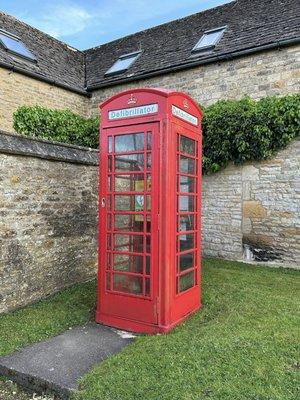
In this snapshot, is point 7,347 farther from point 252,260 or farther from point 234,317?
point 252,260

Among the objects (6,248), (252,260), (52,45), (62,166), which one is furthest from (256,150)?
(52,45)

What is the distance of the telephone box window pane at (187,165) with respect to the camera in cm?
428

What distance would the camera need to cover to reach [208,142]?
8.68 m

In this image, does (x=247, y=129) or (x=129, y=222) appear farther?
(x=247, y=129)

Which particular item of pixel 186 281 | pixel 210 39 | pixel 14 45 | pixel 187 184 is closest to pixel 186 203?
pixel 187 184

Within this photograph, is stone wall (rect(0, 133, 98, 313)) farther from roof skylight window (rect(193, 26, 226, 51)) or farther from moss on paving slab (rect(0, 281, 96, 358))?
roof skylight window (rect(193, 26, 226, 51))

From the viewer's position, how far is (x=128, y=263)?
421cm

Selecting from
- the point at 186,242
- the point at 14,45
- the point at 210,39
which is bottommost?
the point at 186,242

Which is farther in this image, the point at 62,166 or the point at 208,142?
the point at 208,142

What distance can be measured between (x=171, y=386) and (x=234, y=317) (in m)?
1.72

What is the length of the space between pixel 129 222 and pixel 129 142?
95 centimetres

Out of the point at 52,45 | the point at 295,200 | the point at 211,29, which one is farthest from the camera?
the point at 52,45

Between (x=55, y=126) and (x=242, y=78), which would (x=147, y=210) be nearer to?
(x=242, y=78)

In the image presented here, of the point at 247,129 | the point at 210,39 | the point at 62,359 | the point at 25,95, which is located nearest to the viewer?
the point at 62,359
